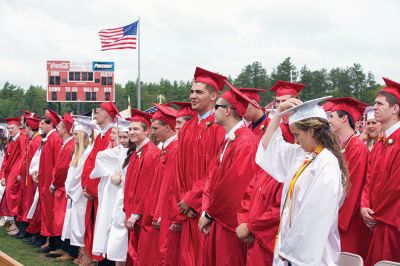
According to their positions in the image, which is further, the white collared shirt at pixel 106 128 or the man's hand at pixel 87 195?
the white collared shirt at pixel 106 128

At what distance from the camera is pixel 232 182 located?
5.66 meters

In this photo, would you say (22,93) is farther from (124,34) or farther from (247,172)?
(247,172)

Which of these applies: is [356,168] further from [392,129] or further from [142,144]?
[142,144]

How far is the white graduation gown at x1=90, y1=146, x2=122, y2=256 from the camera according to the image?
8.49 meters

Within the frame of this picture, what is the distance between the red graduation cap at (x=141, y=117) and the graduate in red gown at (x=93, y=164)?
1499mm

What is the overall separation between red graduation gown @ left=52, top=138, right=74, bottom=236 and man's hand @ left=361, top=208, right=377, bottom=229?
5.94 meters

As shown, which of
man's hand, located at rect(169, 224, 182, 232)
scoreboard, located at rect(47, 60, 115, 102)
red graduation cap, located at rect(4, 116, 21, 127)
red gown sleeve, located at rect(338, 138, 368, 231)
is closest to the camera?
red gown sleeve, located at rect(338, 138, 368, 231)

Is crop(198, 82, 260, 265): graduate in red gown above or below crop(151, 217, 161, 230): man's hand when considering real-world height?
above

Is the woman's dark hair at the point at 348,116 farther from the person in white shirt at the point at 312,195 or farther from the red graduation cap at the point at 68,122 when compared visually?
the red graduation cap at the point at 68,122

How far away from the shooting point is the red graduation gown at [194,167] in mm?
6270

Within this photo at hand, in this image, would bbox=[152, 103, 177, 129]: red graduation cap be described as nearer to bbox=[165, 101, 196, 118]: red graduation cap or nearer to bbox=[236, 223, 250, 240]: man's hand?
bbox=[165, 101, 196, 118]: red graduation cap

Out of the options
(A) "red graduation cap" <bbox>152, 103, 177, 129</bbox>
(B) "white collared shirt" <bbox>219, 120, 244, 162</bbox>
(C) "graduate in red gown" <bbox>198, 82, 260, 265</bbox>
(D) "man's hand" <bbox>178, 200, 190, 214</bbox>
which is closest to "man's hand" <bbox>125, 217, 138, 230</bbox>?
(A) "red graduation cap" <bbox>152, 103, 177, 129</bbox>

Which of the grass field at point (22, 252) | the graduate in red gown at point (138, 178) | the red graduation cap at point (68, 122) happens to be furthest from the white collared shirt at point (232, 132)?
the red graduation cap at point (68, 122)

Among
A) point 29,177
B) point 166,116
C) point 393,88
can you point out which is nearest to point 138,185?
point 166,116
